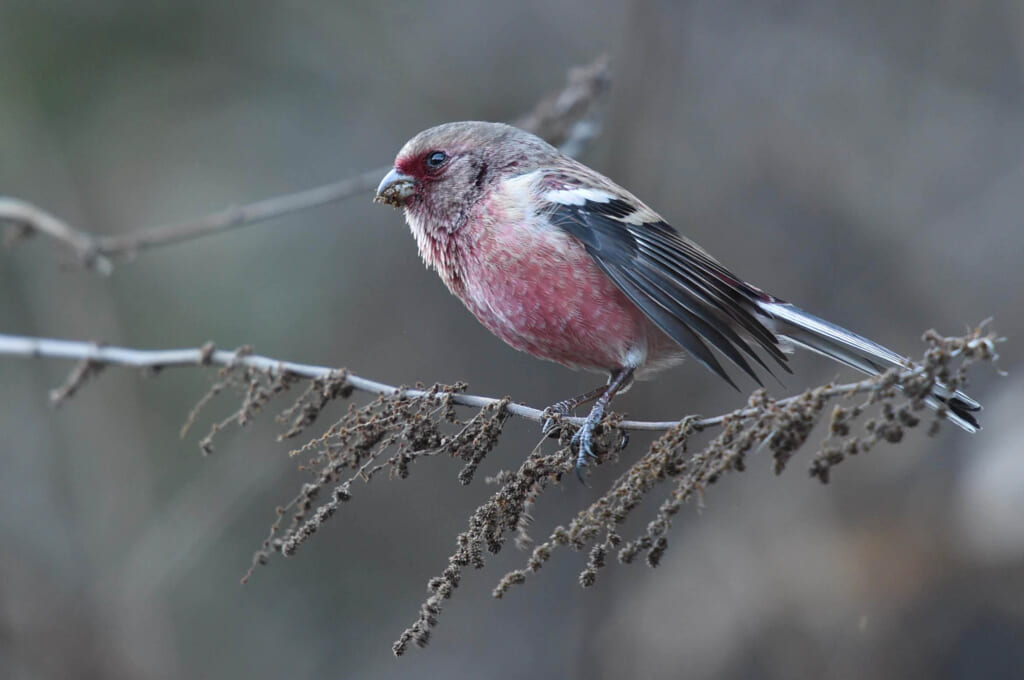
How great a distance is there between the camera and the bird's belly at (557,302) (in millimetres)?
4504

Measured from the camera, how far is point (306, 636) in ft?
32.7

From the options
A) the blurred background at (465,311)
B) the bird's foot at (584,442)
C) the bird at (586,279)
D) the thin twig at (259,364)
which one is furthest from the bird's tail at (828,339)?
the blurred background at (465,311)

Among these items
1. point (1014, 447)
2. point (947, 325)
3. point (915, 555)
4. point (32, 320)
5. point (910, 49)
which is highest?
point (910, 49)

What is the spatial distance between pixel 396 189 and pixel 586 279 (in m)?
1.07

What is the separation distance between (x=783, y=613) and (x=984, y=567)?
4.74 ft

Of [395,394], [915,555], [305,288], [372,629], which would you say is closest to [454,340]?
[305,288]

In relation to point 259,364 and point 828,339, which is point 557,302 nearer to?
point 828,339

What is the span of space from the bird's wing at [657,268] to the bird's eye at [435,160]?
0.50 metres

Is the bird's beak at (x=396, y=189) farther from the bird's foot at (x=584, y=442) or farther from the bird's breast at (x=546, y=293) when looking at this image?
the bird's foot at (x=584, y=442)

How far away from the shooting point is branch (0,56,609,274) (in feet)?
16.2

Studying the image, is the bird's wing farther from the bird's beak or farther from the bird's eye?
the bird's beak

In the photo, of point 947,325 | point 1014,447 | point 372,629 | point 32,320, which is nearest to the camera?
point 1014,447

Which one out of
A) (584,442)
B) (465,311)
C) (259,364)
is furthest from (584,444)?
(465,311)

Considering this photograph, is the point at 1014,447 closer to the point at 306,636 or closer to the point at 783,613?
the point at 783,613
